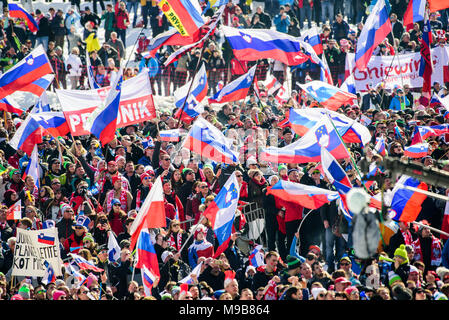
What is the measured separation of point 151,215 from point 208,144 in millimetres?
2847

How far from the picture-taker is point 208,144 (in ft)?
61.7

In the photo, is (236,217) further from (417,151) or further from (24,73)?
(24,73)

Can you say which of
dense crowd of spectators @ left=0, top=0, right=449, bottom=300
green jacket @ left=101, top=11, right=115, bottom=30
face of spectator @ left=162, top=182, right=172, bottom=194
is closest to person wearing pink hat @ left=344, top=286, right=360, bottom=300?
dense crowd of spectators @ left=0, top=0, right=449, bottom=300

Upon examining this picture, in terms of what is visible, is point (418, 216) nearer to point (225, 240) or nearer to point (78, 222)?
point (225, 240)

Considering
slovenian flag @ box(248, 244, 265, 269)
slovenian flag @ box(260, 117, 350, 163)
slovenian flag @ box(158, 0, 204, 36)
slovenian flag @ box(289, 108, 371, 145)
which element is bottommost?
slovenian flag @ box(248, 244, 265, 269)

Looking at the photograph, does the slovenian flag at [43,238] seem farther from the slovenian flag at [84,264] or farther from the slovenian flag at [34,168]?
the slovenian flag at [34,168]

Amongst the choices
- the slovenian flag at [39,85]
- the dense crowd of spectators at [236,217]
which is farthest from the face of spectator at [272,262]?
the slovenian flag at [39,85]

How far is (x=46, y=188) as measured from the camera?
731 inches

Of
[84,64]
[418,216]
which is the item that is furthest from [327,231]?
[84,64]

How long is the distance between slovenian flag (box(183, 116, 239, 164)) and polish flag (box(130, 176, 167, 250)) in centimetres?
250

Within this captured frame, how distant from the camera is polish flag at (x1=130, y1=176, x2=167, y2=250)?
1620cm

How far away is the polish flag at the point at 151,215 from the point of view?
1620cm

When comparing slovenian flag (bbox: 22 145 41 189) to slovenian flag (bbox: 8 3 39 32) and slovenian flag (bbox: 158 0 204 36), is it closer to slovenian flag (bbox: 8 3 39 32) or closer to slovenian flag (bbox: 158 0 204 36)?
slovenian flag (bbox: 158 0 204 36)
